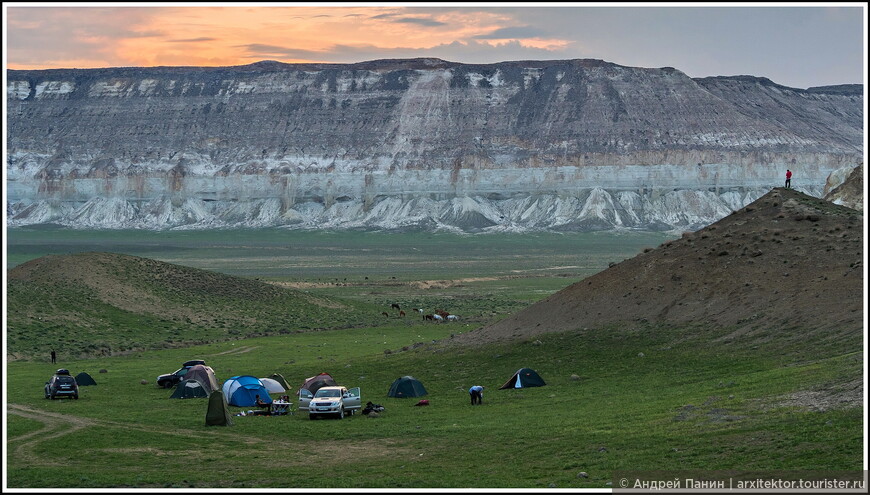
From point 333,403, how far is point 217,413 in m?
3.26

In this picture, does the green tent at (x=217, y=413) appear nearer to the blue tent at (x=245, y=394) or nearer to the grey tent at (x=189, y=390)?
the blue tent at (x=245, y=394)

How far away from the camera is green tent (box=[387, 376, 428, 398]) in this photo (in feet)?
128

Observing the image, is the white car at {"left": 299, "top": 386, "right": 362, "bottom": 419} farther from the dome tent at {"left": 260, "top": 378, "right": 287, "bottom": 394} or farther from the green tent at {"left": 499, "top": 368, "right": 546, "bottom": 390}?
the green tent at {"left": 499, "top": 368, "right": 546, "bottom": 390}

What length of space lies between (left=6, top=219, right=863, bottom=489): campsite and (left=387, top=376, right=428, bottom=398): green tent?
1.42 ft

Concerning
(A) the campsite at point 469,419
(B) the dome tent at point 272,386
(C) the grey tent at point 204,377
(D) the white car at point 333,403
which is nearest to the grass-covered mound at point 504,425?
(A) the campsite at point 469,419

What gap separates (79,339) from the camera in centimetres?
6284

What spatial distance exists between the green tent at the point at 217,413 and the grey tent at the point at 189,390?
752cm

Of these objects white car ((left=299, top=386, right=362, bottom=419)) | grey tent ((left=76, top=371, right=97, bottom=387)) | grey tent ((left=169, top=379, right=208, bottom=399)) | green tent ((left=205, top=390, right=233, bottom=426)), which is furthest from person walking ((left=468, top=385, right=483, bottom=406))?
grey tent ((left=76, top=371, right=97, bottom=387))

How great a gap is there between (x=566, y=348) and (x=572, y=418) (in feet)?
44.3

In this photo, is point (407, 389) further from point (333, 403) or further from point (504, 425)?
point (504, 425)

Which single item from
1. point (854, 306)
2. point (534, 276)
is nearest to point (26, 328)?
point (854, 306)

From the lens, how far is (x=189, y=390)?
41250 millimetres

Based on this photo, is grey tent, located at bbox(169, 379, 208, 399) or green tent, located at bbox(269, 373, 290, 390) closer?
grey tent, located at bbox(169, 379, 208, 399)

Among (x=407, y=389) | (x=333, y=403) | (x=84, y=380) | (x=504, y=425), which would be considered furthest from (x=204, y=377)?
(x=504, y=425)
